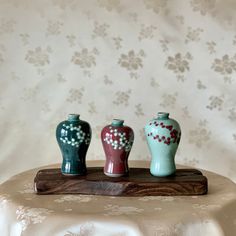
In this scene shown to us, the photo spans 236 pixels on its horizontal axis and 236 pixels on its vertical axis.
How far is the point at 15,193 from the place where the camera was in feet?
4.04

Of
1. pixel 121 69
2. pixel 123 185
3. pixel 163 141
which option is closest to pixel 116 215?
pixel 123 185

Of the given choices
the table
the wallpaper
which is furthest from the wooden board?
the wallpaper

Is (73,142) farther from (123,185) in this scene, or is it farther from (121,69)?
(121,69)

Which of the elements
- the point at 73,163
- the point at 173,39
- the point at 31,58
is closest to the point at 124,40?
the point at 173,39

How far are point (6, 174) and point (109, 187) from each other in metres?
0.82

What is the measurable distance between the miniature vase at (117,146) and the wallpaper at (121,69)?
2.00 feet

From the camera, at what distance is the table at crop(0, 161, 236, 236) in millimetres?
1018

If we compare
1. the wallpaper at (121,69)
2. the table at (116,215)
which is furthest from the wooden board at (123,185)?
the wallpaper at (121,69)

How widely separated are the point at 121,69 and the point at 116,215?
91 centimetres

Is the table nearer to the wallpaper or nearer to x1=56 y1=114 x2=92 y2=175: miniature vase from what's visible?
x1=56 y1=114 x2=92 y2=175: miniature vase

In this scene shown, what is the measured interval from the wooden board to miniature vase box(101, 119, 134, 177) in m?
0.03

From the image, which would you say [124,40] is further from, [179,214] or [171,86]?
[179,214]

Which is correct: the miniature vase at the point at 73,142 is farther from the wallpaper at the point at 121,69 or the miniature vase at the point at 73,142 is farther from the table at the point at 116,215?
the wallpaper at the point at 121,69

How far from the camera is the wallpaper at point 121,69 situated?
5.98ft
